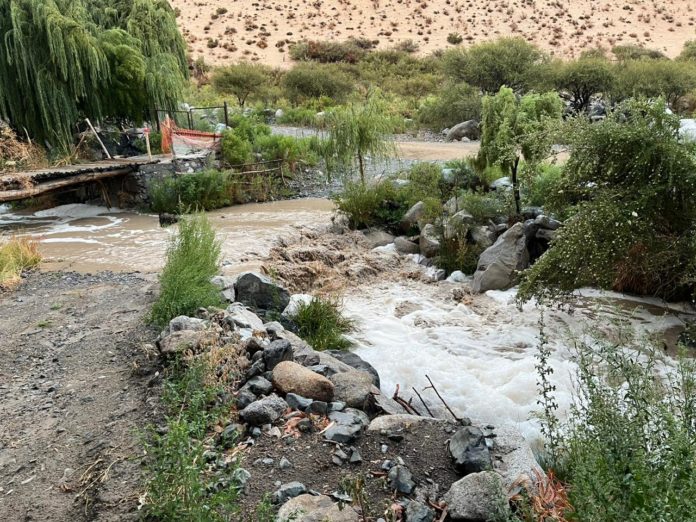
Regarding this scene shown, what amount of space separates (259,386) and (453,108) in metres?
24.8

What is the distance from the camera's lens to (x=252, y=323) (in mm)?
5977

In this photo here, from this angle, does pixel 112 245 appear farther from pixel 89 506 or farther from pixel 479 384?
pixel 89 506

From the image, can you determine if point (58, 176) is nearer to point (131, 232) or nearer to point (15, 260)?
point (131, 232)

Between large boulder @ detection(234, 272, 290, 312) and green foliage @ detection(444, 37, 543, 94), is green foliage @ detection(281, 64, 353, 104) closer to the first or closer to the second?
green foliage @ detection(444, 37, 543, 94)

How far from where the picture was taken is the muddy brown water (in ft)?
34.8

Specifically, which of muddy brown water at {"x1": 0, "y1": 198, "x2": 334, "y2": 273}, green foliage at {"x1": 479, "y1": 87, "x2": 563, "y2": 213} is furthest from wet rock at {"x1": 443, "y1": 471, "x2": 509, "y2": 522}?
green foliage at {"x1": 479, "y1": 87, "x2": 563, "y2": 213}

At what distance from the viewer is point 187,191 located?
49.6ft

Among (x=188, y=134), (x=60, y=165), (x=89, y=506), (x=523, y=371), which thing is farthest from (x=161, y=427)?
(x=188, y=134)

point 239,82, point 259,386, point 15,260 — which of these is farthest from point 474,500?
point 239,82

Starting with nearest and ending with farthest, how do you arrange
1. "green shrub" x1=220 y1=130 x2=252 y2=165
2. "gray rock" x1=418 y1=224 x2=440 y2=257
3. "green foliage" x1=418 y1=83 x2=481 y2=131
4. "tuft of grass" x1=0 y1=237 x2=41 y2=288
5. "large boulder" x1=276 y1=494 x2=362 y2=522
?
"large boulder" x1=276 y1=494 x2=362 y2=522 < "tuft of grass" x1=0 y1=237 x2=41 y2=288 < "gray rock" x1=418 y1=224 x2=440 y2=257 < "green shrub" x1=220 y1=130 x2=252 y2=165 < "green foliage" x1=418 y1=83 x2=481 y2=131

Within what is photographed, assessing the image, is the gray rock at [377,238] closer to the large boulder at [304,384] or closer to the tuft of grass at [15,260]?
the tuft of grass at [15,260]

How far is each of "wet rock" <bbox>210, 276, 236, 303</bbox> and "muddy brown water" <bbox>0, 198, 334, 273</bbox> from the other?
3.62 ft

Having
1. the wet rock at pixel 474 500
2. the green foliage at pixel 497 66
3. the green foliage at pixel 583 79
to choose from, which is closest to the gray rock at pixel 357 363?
the wet rock at pixel 474 500

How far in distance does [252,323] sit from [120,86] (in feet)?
42.3
